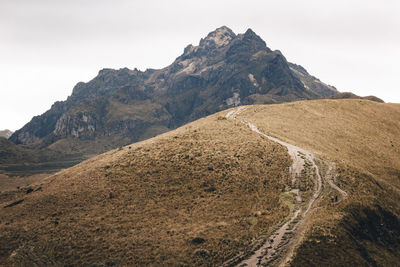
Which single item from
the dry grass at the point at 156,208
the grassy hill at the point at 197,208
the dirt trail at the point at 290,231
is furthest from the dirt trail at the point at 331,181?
the dry grass at the point at 156,208

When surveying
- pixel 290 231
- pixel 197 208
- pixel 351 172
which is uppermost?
pixel 197 208

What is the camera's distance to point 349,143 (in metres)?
65.9

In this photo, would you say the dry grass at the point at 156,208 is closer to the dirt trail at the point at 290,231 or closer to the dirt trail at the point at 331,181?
the dirt trail at the point at 290,231

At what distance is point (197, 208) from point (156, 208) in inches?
266

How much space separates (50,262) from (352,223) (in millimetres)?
38175

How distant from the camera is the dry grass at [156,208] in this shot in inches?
1162

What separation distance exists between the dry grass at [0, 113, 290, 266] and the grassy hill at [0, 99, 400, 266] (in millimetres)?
163

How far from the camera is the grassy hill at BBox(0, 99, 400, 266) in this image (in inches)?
1101

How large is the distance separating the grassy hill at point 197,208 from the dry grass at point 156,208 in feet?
0.54

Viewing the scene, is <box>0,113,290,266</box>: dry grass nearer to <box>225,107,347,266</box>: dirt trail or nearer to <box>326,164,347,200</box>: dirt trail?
<box>225,107,347,266</box>: dirt trail

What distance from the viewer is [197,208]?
1441 inches

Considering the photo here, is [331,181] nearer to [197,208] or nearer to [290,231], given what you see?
[290,231]

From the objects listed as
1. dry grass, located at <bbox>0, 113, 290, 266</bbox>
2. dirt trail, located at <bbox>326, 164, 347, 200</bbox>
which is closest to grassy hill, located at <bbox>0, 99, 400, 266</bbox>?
dry grass, located at <bbox>0, 113, 290, 266</bbox>

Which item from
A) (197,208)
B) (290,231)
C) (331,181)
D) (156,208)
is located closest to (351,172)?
(331,181)
